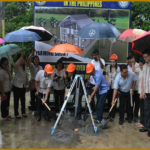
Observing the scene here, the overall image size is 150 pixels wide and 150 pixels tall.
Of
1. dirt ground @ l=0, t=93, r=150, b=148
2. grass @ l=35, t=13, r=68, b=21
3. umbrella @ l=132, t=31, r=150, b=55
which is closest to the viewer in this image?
dirt ground @ l=0, t=93, r=150, b=148

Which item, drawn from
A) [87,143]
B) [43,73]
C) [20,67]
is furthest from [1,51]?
[87,143]

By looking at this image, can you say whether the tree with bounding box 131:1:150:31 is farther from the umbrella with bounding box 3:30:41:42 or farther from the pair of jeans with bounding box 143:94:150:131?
the umbrella with bounding box 3:30:41:42

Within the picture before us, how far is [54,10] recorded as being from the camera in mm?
6324

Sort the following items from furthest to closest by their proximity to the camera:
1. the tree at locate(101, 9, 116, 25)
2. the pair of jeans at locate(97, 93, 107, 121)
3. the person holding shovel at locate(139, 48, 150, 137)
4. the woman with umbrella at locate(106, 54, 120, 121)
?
the tree at locate(101, 9, 116, 25) < the woman with umbrella at locate(106, 54, 120, 121) < the pair of jeans at locate(97, 93, 107, 121) < the person holding shovel at locate(139, 48, 150, 137)

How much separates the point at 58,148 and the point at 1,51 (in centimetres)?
270

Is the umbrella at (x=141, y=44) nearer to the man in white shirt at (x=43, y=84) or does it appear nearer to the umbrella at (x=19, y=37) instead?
the man in white shirt at (x=43, y=84)

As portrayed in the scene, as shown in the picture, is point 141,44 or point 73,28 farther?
point 73,28

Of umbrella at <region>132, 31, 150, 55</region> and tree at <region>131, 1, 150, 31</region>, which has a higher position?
tree at <region>131, 1, 150, 31</region>

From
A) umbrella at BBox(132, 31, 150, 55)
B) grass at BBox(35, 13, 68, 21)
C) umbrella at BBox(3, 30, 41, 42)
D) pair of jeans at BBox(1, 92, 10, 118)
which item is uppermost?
grass at BBox(35, 13, 68, 21)

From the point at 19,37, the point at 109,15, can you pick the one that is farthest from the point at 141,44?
the point at 19,37

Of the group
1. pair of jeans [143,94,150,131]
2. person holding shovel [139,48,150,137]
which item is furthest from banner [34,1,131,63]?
pair of jeans [143,94,150,131]

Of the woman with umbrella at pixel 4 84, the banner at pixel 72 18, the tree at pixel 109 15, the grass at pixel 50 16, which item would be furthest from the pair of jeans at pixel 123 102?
the grass at pixel 50 16

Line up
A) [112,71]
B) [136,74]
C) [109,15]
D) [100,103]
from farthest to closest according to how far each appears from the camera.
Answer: [109,15], [112,71], [136,74], [100,103]

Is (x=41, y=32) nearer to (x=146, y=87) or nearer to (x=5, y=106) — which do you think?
(x=5, y=106)
